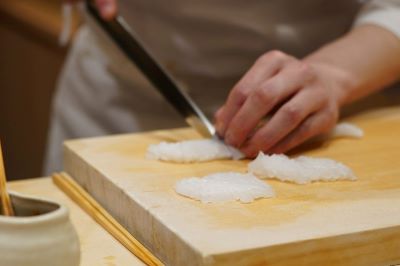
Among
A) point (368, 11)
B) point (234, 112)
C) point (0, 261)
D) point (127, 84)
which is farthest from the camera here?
point (127, 84)

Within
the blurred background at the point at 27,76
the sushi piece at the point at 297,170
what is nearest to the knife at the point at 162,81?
the sushi piece at the point at 297,170

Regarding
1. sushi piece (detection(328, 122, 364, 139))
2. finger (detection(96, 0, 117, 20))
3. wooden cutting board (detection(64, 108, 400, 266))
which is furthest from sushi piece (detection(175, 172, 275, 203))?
finger (detection(96, 0, 117, 20))

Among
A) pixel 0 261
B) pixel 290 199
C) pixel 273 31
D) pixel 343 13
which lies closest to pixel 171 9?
pixel 273 31

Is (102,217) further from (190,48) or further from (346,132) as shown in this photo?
(190,48)

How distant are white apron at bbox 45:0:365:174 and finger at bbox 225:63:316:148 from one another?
35cm

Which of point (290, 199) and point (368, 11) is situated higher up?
point (368, 11)

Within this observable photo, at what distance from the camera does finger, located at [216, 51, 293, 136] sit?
37.1 inches

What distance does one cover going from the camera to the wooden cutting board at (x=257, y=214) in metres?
0.65

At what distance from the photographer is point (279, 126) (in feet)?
3.05

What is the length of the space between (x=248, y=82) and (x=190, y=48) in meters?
0.41

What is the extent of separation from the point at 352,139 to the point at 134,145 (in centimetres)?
30

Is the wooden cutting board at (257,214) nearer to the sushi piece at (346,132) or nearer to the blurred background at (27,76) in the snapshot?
the sushi piece at (346,132)

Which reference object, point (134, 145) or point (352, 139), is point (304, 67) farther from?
point (134, 145)

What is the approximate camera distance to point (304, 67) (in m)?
0.97
